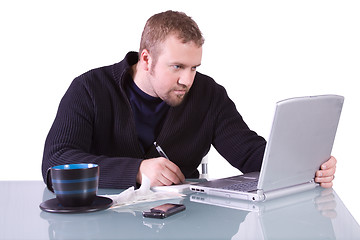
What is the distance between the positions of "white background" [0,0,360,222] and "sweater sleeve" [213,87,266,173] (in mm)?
1044

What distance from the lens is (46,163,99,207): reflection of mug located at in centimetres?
114

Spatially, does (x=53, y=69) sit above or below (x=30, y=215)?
above

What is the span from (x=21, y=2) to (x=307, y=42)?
186 centimetres

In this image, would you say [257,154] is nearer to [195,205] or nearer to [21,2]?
[195,205]

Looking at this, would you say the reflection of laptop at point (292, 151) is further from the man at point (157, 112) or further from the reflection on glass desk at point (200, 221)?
the man at point (157, 112)

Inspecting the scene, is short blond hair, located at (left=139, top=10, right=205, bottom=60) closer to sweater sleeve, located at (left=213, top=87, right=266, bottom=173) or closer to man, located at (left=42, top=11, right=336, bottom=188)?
man, located at (left=42, top=11, right=336, bottom=188)

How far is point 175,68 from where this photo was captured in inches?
74.9

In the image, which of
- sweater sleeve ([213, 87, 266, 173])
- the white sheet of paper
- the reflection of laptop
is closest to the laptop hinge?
the reflection of laptop

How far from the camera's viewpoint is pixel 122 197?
1282mm

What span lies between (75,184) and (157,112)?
102 centimetres

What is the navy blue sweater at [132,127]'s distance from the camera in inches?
74.0

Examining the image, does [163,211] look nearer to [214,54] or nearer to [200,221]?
[200,221]

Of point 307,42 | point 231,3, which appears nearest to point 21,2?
point 231,3

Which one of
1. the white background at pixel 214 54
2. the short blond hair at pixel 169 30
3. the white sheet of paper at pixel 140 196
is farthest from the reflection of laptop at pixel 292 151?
the white background at pixel 214 54
